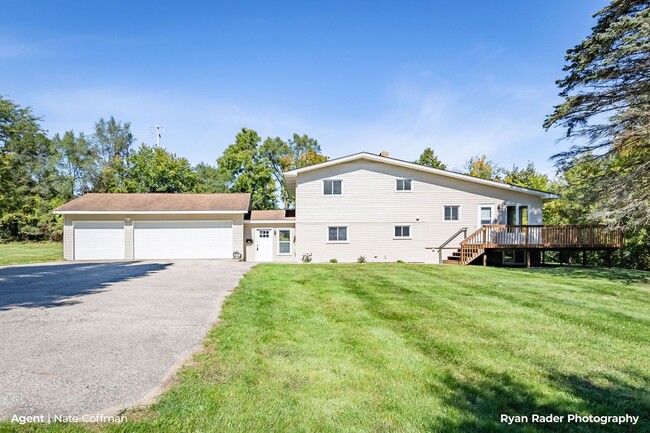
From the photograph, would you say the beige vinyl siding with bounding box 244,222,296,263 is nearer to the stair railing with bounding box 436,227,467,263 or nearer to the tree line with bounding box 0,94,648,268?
the stair railing with bounding box 436,227,467,263

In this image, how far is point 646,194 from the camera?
1199 centimetres

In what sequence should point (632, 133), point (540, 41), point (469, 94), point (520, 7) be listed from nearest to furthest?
point (632, 133), point (520, 7), point (540, 41), point (469, 94)

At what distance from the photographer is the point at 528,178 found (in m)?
30.8

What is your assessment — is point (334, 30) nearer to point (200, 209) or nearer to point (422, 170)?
point (422, 170)

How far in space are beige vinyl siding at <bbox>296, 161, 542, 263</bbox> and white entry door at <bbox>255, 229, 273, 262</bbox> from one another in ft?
6.84

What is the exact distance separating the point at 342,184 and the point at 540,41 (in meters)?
11.2

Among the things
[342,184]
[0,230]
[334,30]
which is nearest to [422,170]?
[342,184]

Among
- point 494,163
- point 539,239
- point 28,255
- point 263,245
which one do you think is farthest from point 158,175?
point 494,163

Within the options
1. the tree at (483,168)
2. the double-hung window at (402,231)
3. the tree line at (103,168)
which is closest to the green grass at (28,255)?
the tree line at (103,168)

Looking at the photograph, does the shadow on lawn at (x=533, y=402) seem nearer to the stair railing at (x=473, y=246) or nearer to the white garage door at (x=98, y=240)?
the stair railing at (x=473, y=246)

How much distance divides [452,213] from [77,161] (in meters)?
46.5

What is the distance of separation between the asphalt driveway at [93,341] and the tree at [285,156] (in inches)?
1280

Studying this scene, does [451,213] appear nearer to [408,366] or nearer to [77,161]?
[408,366]

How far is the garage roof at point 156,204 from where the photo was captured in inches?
741
